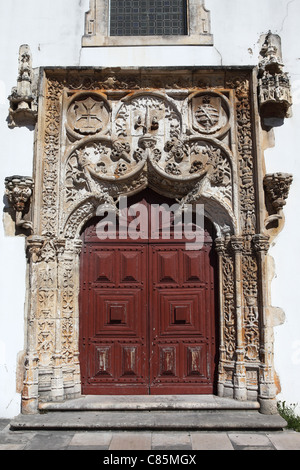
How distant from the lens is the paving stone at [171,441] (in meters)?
4.57

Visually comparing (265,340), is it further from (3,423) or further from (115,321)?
(3,423)

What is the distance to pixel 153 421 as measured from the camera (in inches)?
201

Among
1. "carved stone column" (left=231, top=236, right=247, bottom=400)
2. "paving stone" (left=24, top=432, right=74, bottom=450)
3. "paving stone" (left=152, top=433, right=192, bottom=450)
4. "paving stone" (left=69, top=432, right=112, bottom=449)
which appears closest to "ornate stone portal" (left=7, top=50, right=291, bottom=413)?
"carved stone column" (left=231, top=236, right=247, bottom=400)

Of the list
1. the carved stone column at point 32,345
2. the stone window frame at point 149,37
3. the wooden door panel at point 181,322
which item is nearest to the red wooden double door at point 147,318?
the wooden door panel at point 181,322

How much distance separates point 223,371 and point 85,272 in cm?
230

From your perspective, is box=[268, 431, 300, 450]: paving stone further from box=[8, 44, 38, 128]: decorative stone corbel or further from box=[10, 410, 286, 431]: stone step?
box=[8, 44, 38, 128]: decorative stone corbel

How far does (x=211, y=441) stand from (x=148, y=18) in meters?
5.87

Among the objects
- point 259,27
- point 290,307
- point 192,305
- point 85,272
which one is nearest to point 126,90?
point 259,27

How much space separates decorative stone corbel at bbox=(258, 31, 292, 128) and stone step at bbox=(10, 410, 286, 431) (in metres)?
3.83

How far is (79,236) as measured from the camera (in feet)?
20.2

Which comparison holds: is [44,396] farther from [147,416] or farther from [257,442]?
[257,442]

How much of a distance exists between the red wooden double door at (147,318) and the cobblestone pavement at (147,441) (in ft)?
3.27

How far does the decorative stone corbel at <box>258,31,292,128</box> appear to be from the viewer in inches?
232

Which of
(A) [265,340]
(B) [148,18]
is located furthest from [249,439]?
(B) [148,18]
